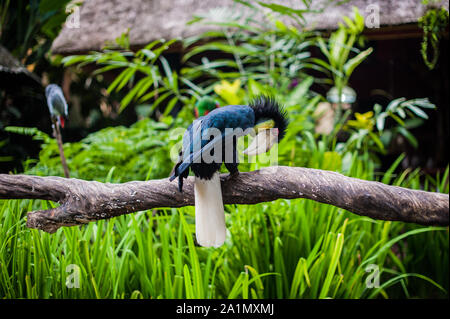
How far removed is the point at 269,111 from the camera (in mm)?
599

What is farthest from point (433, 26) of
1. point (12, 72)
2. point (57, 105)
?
point (12, 72)

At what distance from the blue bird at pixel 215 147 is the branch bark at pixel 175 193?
4 cm

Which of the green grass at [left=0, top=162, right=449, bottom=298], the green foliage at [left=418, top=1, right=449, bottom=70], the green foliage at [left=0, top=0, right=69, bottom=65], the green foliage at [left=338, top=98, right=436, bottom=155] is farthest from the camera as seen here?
the green foliage at [left=338, top=98, right=436, bottom=155]

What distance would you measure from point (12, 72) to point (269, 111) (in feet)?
2.12

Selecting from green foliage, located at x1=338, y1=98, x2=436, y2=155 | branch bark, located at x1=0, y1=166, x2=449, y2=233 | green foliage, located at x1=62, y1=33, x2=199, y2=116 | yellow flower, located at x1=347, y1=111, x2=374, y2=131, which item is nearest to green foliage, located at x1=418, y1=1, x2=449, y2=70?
green foliage, located at x1=338, y1=98, x2=436, y2=155

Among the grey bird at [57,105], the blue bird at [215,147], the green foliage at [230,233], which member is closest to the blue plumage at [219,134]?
the blue bird at [215,147]

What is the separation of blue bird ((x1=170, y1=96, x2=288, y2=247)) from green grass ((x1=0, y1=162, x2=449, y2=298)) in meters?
0.20

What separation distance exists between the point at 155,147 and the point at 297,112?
45 cm

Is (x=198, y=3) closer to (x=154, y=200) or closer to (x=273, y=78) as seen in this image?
(x=273, y=78)

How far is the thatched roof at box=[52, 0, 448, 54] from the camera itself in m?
1.07

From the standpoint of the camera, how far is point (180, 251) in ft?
2.67

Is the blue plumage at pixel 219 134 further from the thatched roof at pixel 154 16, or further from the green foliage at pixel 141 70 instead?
the thatched roof at pixel 154 16

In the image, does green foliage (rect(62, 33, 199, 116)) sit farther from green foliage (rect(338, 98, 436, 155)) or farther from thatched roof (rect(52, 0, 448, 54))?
green foliage (rect(338, 98, 436, 155))
